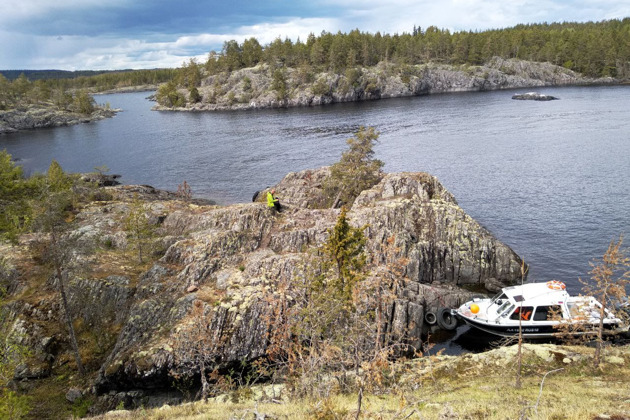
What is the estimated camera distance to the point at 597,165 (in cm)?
6556

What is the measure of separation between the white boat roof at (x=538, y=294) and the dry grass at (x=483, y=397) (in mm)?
6378

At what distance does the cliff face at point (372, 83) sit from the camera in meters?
179

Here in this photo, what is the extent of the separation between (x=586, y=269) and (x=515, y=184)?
25.3 meters

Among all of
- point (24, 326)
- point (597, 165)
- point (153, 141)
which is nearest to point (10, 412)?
point (24, 326)

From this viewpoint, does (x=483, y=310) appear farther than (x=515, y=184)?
No

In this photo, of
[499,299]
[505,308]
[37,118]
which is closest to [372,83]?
[37,118]

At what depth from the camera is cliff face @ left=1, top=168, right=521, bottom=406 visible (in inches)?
1039

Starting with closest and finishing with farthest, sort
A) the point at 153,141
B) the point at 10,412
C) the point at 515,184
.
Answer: the point at 10,412 < the point at 515,184 < the point at 153,141

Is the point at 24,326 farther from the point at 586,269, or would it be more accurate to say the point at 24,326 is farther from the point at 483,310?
the point at 586,269

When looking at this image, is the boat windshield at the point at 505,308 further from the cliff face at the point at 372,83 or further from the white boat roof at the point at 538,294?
the cliff face at the point at 372,83

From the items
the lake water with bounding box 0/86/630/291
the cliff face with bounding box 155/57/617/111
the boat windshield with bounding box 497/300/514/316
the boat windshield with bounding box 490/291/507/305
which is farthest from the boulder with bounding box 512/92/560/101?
the boat windshield with bounding box 497/300/514/316

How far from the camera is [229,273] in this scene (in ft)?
103

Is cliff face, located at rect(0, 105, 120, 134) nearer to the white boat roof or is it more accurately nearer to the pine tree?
the pine tree

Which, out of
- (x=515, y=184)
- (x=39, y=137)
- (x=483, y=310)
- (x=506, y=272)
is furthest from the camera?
(x=39, y=137)
